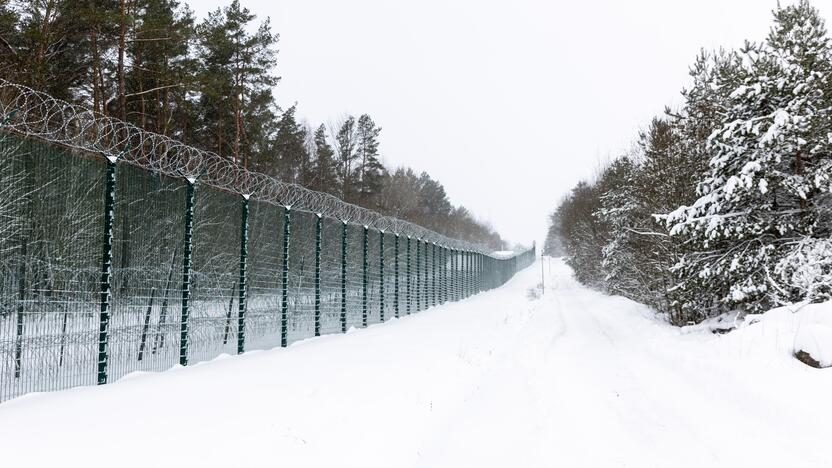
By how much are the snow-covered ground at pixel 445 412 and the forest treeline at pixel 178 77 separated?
31.7ft

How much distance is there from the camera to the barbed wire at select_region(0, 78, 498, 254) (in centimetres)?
538

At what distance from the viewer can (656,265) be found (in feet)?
49.2

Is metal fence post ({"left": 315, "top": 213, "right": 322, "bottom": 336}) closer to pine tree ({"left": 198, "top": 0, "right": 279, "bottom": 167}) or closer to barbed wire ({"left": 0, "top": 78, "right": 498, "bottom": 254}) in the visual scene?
barbed wire ({"left": 0, "top": 78, "right": 498, "bottom": 254})

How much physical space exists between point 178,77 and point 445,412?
53.6 feet

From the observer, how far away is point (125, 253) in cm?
719

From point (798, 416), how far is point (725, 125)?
702cm

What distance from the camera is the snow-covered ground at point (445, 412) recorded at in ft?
13.1

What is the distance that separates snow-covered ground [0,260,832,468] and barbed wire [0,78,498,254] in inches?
106

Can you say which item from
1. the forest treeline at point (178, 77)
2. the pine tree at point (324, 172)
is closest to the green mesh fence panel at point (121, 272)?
the forest treeline at point (178, 77)

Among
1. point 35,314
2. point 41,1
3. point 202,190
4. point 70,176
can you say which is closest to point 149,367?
point 35,314

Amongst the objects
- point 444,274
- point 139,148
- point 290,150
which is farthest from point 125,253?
point 290,150

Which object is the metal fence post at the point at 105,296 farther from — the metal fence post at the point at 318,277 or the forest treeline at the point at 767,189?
the forest treeline at the point at 767,189

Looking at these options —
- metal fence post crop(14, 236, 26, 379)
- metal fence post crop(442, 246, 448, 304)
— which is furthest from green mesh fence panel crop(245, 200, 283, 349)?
metal fence post crop(442, 246, 448, 304)

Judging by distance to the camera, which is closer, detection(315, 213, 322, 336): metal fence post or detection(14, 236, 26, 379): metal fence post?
detection(14, 236, 26, 379): metal fence post
